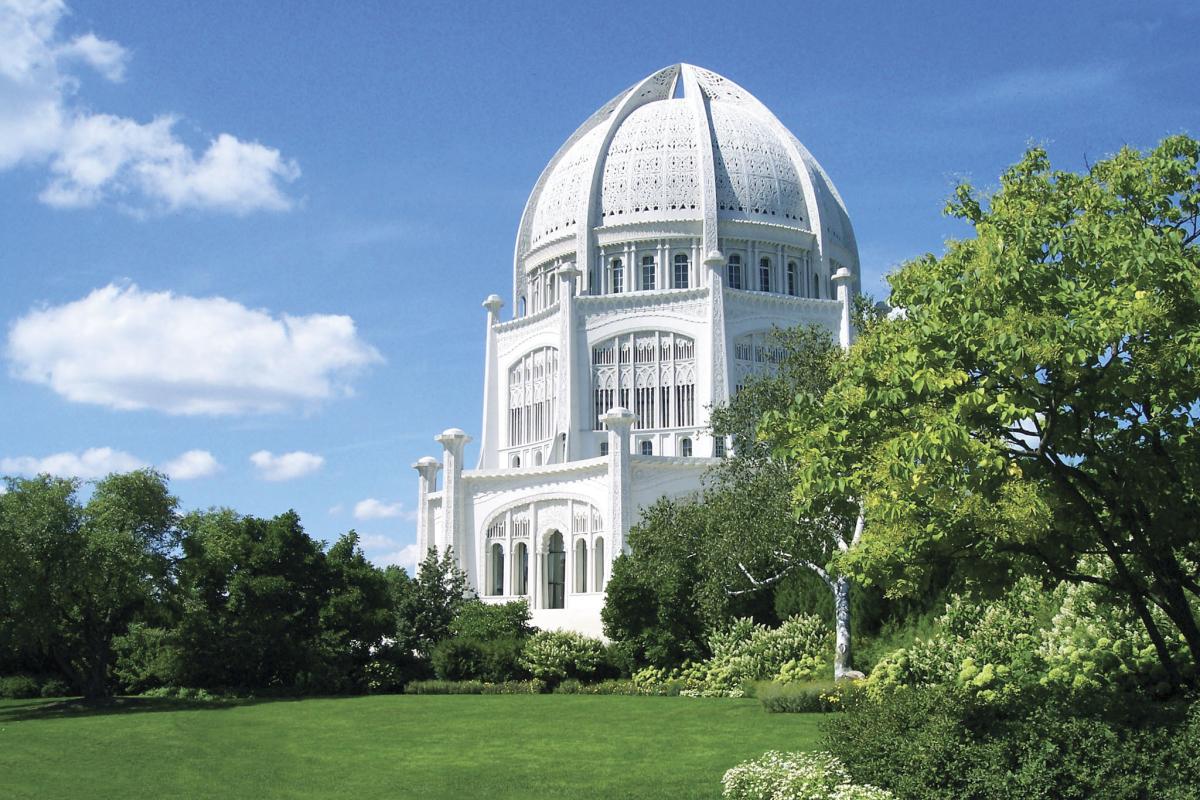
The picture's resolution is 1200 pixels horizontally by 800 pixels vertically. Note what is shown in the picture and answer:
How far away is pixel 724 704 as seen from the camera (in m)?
29.7

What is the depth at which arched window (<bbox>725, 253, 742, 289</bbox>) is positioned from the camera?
6338 centimetres

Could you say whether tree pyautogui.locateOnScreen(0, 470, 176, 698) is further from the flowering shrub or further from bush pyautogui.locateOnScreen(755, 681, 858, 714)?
the flowering shrub

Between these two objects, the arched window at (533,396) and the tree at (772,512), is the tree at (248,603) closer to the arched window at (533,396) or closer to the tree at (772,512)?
the tree at (772,512)

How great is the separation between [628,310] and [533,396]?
24.2ft

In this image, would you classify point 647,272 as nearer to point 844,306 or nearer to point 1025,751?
point 844,306

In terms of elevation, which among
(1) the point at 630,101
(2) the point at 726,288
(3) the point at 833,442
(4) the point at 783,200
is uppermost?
(1) the point at 630,101

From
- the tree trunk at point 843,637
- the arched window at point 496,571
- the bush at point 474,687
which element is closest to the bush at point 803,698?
the tree trunk at point 843,637

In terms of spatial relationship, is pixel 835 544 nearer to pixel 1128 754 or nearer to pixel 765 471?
pixel 765 471

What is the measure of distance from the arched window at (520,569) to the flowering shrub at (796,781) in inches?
1520

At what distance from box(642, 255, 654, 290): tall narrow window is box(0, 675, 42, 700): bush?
35343 mm

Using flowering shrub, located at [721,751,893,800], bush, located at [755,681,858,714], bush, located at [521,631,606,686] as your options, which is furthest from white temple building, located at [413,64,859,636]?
flowering shrub, located at [721,751,893,800]

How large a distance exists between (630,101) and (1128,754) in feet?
193

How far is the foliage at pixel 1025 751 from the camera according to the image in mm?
13773

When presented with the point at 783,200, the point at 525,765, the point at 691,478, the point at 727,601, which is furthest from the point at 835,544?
the point at 783,200
